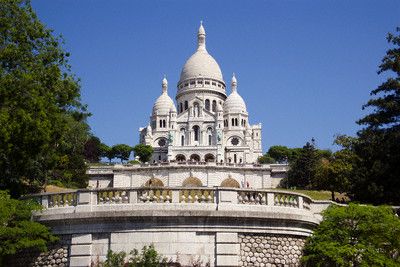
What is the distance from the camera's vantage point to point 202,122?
134250 mm

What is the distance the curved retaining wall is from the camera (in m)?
17.0

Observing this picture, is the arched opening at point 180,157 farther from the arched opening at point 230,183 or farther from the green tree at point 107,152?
the arched opening at point 230,183

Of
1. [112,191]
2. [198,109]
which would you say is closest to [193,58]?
[198,109]

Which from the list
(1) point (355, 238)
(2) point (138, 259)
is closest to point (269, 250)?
(1) point (355, 238)

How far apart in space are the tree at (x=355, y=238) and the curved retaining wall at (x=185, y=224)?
2.06 ft

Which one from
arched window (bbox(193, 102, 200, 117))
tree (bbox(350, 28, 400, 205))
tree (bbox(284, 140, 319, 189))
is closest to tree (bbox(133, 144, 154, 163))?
arched window (bbox(193, 102, 200, 117))

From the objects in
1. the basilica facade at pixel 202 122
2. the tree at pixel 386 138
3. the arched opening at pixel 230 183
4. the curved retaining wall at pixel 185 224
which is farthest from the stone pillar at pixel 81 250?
the basilica facade at pixel 202 122

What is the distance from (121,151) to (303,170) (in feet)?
182

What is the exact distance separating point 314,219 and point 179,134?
116 meters

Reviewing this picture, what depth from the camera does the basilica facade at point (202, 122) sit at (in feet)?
410

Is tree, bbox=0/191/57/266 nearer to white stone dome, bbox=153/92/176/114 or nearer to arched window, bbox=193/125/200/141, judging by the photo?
arched window, bbox=193/125/200/141

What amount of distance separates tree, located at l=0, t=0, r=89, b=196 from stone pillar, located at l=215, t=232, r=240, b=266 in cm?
928

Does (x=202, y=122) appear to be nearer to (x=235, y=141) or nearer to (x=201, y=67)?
(x=235, y=141)

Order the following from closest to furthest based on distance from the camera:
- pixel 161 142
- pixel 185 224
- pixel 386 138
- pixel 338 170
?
pixel 185 224
pixel 386 138
pixel 338 170
pixel 161 142
